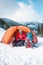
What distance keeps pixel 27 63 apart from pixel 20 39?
4.98 metres

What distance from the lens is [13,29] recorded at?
12180 millimetres

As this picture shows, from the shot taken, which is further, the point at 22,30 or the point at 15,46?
the point at 22,30

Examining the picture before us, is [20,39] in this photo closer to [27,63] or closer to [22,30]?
[22,30]

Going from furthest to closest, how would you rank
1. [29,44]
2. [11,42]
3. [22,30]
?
Answer: [22,30]
[11,42]
[29,44]

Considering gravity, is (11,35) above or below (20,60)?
above

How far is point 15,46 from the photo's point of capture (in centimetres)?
1105

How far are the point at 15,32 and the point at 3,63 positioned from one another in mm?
5981

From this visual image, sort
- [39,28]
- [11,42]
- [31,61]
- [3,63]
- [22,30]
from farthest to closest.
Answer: [39,28] → [22,30] → [11,42] → [31,61] → [3,63]

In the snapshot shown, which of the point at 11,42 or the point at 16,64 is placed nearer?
the point at 16,64

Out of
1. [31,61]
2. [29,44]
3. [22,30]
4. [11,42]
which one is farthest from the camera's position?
[22,30]

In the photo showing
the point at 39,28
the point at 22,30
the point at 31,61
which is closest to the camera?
the point at 31,61

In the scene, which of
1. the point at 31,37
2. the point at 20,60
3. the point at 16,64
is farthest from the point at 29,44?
the point at 16,64

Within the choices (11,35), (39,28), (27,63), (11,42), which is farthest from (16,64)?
(39,28)

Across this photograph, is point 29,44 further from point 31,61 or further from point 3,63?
point 3,63
